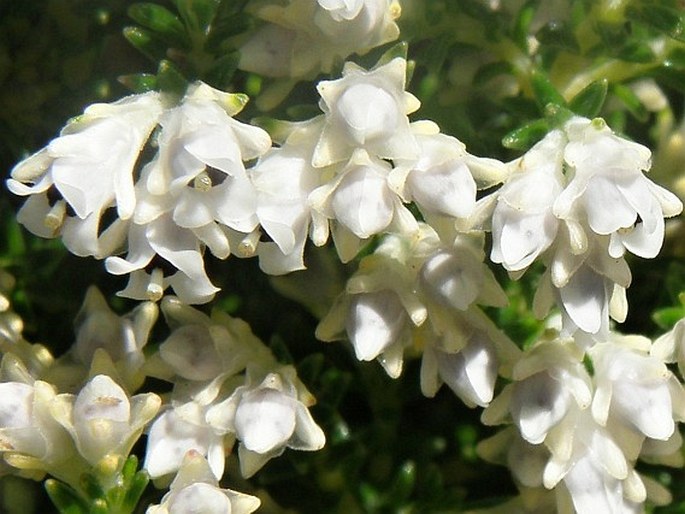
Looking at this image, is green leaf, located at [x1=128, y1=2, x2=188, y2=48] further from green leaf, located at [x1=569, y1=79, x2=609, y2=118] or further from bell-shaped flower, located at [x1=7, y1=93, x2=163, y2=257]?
green leaf, located at [x1=569, y1=79, x2=609, y2=118]

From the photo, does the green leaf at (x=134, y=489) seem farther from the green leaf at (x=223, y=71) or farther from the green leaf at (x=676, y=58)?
the green leaf at (x=676, y=58)

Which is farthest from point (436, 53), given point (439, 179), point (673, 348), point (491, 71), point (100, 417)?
point (100, 417)

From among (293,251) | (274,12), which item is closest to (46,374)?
(293,251)

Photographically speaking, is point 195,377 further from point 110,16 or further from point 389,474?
point 110,16

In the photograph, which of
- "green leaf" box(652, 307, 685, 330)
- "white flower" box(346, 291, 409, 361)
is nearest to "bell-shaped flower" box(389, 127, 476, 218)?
"white flower" box(346, 291, 409, 361)

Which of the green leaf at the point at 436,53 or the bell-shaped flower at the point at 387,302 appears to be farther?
the green leaf at the point at 436,53

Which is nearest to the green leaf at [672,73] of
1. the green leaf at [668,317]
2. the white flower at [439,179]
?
the green leaf at [668,317]
